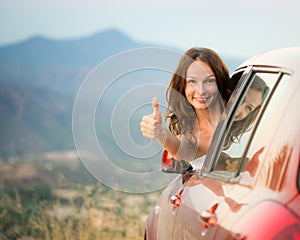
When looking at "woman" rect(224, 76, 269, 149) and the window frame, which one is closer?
"woman" rect(224, 76, 269, 149)

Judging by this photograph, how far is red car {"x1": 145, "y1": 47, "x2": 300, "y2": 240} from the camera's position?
4055 millimetres

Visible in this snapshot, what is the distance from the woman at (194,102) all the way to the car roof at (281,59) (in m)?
0.33

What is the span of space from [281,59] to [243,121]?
1.25 ft

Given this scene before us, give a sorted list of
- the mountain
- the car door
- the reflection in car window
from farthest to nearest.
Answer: the mountain → the reflection in car window → the car door

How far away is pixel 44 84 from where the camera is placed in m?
53.5

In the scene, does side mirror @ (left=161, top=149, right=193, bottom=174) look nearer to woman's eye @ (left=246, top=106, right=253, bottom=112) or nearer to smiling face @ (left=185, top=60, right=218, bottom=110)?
smiling face @ (left=185, top=60, right=218, bottom=110)

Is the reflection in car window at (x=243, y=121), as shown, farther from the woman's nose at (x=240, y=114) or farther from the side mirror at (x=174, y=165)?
the side mirror at (x=174, y=165)

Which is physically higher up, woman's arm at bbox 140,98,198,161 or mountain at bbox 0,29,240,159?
woman's arm at bbox 140,98,198,161

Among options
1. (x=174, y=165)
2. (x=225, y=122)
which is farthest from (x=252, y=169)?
(x=174, y=165)

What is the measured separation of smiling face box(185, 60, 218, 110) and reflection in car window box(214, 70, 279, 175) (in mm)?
616

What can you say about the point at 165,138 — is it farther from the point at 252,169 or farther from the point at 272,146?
the point at 272,146

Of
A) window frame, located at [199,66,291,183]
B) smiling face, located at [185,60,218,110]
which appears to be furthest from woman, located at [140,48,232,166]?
window frame, located at [199,66,291,183]

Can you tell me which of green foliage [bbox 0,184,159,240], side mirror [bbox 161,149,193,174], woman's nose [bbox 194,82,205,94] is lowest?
green foliage [bbox 0,184,159,240]

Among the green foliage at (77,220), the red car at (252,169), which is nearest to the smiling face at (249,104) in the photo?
the red car at (252,169)
